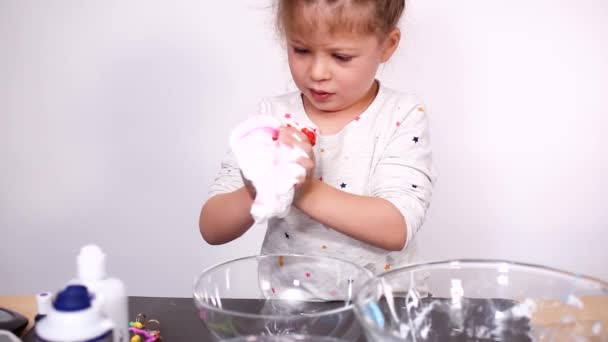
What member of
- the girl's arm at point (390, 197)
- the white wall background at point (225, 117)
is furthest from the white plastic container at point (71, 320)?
the white wall background at point (225, 117)

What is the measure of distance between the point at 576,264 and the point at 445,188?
17.2 inches

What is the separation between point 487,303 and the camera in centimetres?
73

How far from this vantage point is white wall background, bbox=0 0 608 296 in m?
1.66

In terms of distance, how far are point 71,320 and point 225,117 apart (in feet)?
4.08

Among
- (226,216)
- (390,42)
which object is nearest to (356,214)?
(226,216)

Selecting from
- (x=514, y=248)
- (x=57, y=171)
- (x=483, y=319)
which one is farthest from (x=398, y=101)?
(x=57, y=171)

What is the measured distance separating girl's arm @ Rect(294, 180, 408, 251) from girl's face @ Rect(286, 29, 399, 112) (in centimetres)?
19

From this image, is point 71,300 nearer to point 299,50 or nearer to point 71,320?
point 71,320

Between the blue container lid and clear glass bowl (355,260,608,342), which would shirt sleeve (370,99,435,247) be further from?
the blue container lid

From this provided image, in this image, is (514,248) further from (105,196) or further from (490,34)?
(105,196)

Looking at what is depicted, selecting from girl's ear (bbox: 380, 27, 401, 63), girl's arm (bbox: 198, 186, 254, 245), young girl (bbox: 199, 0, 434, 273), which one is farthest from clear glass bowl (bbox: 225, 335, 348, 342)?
girl's ear (bbox: 380, 27, 401, 63)

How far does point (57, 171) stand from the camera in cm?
183

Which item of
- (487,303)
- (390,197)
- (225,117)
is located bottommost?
(487,303)

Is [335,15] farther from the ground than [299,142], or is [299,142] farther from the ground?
[335,15]
